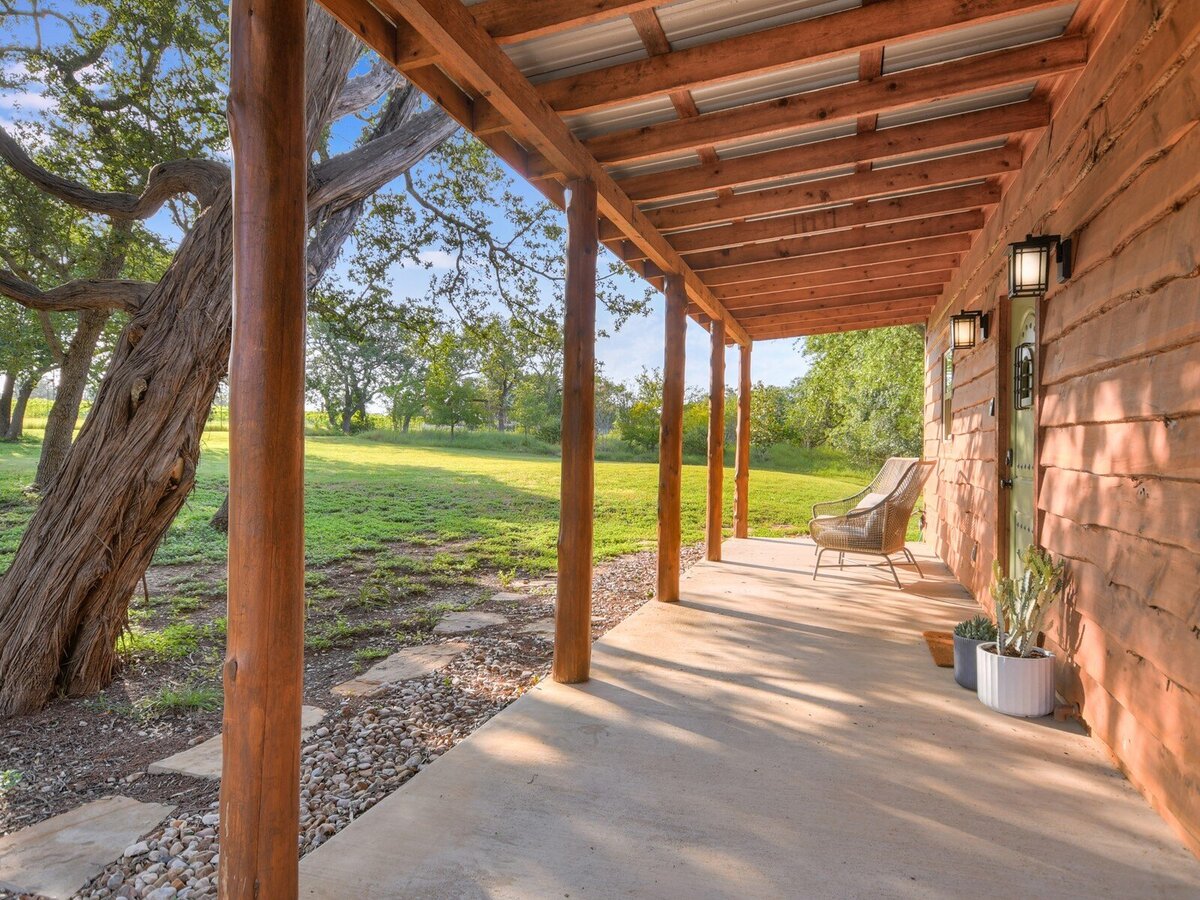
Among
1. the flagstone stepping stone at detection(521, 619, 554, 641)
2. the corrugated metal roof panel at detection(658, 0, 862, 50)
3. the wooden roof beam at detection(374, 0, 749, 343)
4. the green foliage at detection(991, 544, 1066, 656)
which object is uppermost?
the corrugated metal roof panel at detection(658, 0, 862, 50)

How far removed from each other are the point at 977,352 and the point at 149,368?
5089 mm

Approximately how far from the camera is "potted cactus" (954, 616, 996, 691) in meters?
2.96

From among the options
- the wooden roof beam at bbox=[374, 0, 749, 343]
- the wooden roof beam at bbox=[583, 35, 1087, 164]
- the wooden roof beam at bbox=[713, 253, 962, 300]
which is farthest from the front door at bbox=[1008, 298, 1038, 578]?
the wooden roof beam at bbox=[374, 0, 749, 343]

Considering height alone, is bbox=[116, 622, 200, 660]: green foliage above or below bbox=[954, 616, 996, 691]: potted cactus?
below

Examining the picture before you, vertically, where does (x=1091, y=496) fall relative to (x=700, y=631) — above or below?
above

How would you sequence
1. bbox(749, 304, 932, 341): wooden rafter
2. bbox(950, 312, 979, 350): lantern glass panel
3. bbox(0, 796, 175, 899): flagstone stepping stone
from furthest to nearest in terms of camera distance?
bbox(749, 304, 932, 341): wooden rafter, bbox(950, 312, 979, 350): lantern glass panel, bbox(0, 796, 175, 899): flagstone stepping stone

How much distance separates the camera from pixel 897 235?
475cm

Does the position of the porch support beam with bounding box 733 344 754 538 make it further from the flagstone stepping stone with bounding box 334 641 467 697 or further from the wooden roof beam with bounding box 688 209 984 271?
the flagstone stepping stone with bounding box 334 641 467 697

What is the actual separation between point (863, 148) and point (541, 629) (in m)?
3.25

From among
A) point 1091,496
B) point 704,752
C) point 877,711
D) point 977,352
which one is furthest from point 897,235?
point 704,752

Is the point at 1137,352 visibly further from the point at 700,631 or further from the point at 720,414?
the point at 720,414

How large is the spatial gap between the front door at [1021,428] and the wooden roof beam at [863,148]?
868 mm

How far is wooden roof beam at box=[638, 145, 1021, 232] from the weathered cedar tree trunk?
2127 mm

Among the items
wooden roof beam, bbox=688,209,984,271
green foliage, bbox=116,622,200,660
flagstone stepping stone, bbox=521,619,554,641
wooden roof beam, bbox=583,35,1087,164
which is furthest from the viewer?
wooden roof beam, bbox=688,209,984,271
